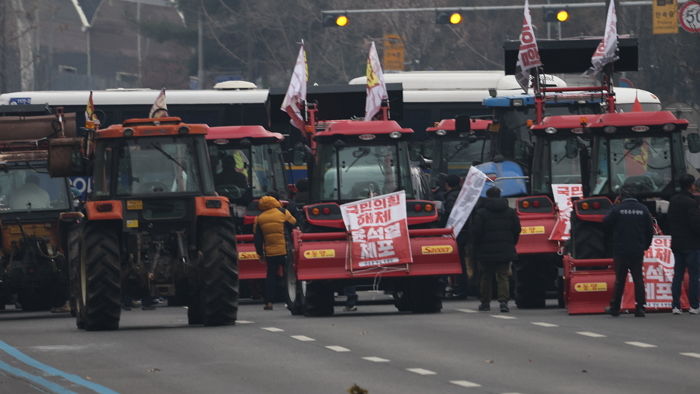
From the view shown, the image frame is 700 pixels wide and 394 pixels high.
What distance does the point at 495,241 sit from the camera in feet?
77.7

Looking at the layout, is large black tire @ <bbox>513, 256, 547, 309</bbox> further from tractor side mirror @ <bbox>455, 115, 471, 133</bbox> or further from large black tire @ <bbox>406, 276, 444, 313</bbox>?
tractor side mirror @ <bbox>455, 115, 471, 133</bbox>

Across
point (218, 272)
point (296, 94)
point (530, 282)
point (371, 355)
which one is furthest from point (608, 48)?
point (371, 355)

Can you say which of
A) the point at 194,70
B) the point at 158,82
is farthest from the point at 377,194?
the point at 158,82

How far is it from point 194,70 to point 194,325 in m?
64.4

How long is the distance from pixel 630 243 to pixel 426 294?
3.25 meters

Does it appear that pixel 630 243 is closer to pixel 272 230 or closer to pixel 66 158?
pixel 272 230

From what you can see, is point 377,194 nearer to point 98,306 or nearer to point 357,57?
point 98,306

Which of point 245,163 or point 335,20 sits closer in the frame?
point 245,163

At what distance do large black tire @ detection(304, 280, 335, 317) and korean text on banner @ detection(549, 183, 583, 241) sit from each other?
356 centimetres

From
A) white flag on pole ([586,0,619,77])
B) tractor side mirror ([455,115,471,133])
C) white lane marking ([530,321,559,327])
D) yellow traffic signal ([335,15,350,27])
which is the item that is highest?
yellow traffic signal ([335,15,350,27])

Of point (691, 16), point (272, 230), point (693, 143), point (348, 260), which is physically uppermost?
point (691, 16)

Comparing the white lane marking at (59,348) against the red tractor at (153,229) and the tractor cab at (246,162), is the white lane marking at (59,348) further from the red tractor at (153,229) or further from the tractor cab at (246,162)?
the tractor cab at (246,162)

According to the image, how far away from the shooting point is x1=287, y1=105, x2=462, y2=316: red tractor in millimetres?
23062

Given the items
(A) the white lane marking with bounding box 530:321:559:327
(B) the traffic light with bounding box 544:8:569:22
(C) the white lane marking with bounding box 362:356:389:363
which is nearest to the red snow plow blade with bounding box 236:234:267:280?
(A) the white lane marking with bounding box 530:321:559:327
